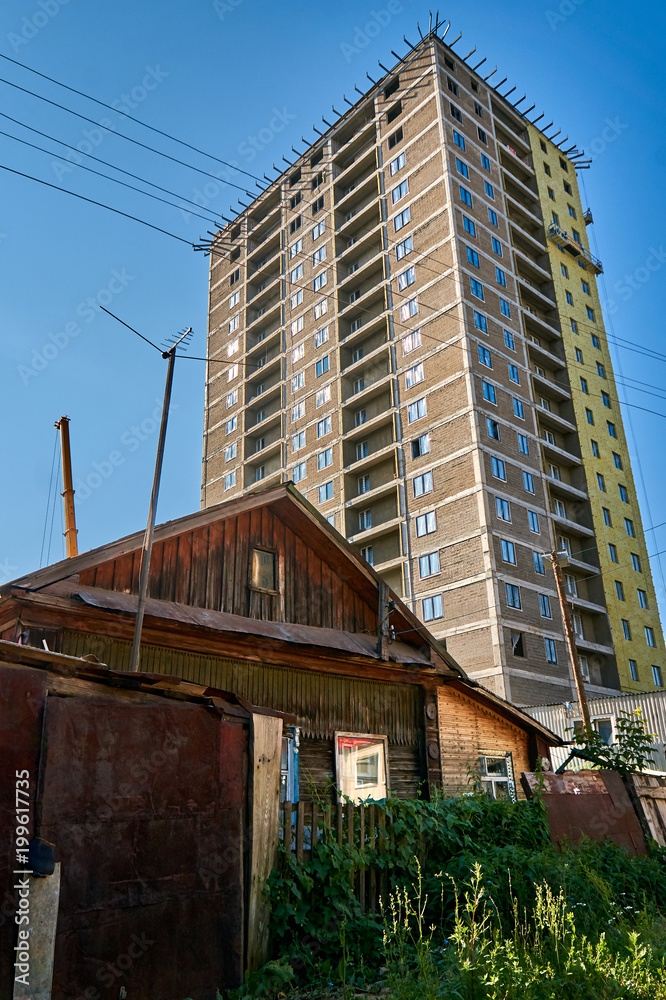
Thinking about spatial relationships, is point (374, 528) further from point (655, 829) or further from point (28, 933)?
point (28, 933)

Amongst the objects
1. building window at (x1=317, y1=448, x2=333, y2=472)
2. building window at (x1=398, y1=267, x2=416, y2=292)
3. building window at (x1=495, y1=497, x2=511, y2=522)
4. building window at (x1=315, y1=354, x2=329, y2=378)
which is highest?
building window at (x1=398, y1=267, x2=416, y2=292)

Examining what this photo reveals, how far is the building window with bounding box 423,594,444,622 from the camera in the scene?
141ft

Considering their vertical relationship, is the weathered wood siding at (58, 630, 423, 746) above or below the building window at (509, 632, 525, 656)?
below

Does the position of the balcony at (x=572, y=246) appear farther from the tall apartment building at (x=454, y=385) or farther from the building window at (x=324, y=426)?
the building window at (x=324, y=426)

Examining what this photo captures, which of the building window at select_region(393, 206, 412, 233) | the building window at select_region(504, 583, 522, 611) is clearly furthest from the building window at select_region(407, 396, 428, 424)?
the building window at select_region(393, 206, 412, 233)

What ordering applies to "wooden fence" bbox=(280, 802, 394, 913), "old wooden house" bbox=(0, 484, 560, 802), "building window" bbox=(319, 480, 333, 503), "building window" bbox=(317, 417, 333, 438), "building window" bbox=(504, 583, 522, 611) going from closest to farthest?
"wooden fence" bbox=(280, 802, 394, 913)
"old wooden house" bbox=(0, 484, 560, 802)
"building window" bbox=(504, 583, 522, 611)
"building window" bbox=(319, 480, 333, 503)
"building window" bbox=(317, 417, 333, 438)

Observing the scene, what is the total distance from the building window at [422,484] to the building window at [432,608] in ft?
22.0

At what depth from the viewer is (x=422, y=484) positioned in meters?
46.6

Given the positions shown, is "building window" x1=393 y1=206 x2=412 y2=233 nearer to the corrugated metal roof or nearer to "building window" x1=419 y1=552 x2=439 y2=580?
"building window" x1=419 y1=552 x2=439 y2=580

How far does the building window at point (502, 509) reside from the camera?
43094mm

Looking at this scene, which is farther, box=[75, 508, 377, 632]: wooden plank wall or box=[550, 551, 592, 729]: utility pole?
box=[550, 551, 592, 729]: utility pole

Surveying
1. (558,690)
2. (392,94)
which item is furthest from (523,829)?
(392,94)

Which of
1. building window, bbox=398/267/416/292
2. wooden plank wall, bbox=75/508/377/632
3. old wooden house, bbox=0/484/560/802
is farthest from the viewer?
building window, bbox=398/267/416/292

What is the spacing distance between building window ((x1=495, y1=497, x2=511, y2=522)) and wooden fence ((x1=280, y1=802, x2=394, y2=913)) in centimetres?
3566
